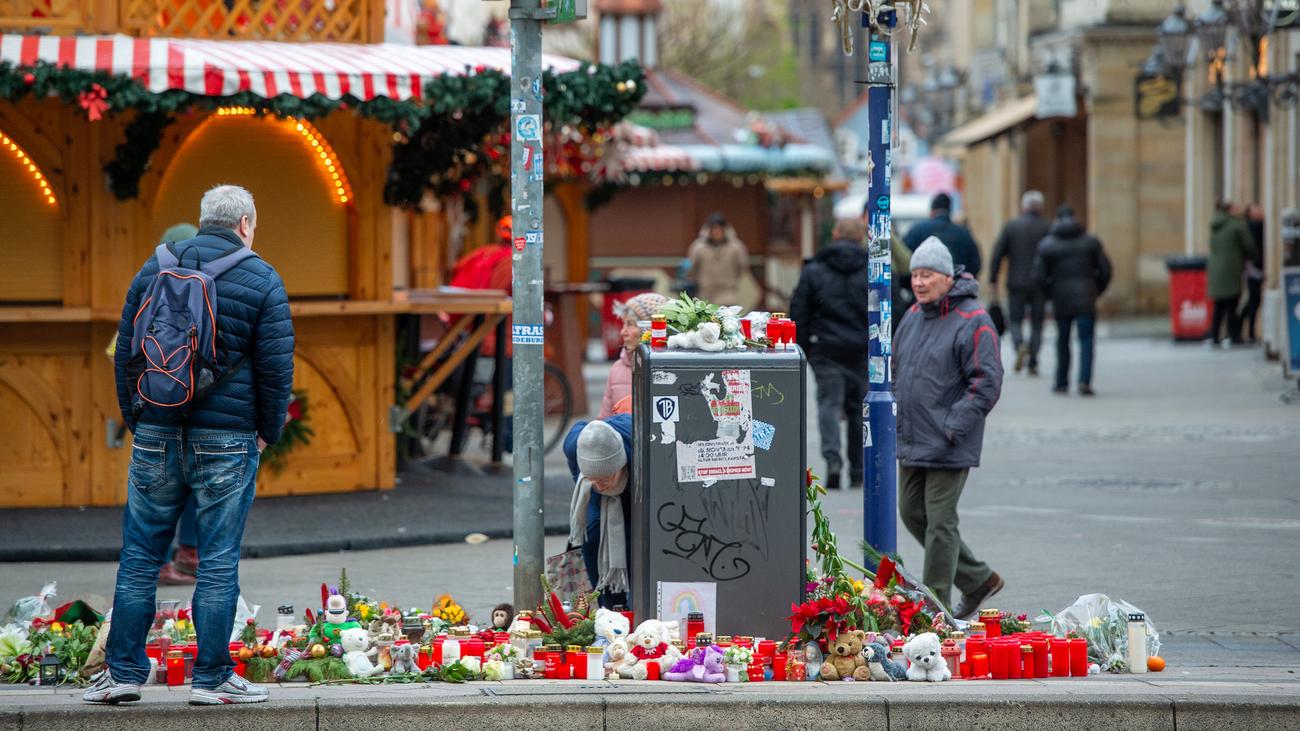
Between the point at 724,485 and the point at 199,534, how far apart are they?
6.20 ft

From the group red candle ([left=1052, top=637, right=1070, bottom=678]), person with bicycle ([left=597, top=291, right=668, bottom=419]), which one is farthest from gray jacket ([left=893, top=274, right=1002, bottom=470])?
red candle ([left=1052, top=637, right=1070, bottom=678])

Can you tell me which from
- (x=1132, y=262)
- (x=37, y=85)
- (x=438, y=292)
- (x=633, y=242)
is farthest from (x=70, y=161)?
(x=1132, y=262)

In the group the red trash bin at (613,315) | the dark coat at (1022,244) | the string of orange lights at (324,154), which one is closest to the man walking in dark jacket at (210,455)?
the string of orange lights at (324,154)

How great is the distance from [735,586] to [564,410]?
7942 mm

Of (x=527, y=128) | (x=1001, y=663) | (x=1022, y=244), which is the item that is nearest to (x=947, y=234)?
(x=1022, y=244)

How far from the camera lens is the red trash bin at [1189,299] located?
24.9m

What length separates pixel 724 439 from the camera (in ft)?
22.9

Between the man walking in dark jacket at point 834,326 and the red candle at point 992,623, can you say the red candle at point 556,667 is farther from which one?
the man walking in dark jacket at point 834,326

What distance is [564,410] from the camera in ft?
48.9

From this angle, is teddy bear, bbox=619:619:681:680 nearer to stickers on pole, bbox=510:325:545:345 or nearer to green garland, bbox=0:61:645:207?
stickers on pole, bbox=510:325:545:345

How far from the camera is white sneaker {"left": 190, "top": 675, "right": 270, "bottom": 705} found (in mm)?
6309

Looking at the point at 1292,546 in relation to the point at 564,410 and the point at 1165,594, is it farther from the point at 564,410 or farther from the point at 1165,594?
the point at 564,410

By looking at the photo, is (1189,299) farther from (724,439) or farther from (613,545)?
(724,439)

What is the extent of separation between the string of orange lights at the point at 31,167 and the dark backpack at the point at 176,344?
17.2ft
